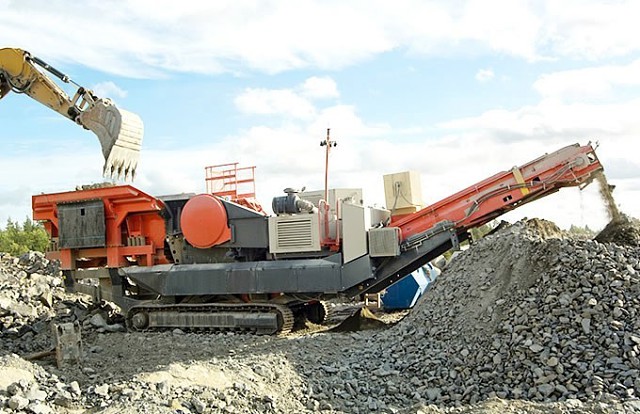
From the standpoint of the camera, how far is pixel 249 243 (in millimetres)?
11570

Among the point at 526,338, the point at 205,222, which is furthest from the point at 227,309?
the point at 526,338

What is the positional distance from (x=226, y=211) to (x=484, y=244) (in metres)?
4.39

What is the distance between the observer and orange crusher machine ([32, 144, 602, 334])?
10906 millimetres

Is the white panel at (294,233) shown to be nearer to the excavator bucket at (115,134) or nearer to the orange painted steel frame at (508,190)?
the orange painted steel frame at (508,190)

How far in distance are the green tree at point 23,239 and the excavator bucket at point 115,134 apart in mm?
28452

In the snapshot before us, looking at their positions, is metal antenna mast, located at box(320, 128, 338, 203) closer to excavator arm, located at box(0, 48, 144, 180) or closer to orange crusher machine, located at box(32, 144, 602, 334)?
orange crusher machine, located at box(32, 144, 602, 334)

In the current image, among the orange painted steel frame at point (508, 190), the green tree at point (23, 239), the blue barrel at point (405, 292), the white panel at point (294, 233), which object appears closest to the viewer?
the orange painted steel frame at point (508, 190)

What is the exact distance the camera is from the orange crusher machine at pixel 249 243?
10.9m

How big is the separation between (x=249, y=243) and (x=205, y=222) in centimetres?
83

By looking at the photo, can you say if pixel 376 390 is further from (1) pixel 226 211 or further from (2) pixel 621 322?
(1) pixel 226 211

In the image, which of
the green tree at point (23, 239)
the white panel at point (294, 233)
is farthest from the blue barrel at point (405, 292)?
the green tree at point (23, 239)

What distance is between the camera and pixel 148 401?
6129 millimetres

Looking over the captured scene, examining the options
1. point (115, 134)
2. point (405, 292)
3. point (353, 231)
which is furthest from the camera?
point (405, 292)

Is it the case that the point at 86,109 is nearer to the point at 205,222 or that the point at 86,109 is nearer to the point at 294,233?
the point at 205,222
